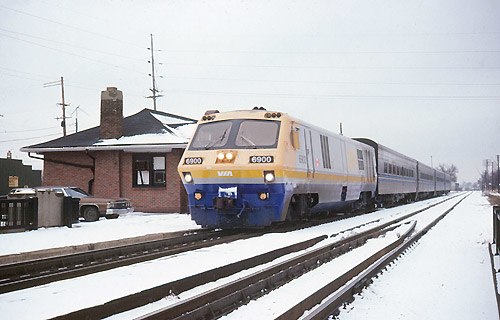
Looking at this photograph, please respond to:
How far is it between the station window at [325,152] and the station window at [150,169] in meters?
10.8

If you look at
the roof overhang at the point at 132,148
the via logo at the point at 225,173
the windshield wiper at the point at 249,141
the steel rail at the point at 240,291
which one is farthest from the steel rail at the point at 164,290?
the roof overhang at the point at 132,148

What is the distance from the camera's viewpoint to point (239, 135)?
13.2m

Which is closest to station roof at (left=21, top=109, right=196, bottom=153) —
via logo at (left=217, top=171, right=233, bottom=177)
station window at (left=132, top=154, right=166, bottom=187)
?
station window at (left=132, top=154, right=166, bottom=187)

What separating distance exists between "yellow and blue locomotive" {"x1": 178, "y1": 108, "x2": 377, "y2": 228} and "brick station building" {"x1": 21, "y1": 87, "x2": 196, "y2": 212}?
1027 centimetres

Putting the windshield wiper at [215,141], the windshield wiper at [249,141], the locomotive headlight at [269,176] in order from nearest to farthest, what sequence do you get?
the locomotive headlight at [269,176]
the windshield wiper at [249,141]
the windshield wiper at [215,141]

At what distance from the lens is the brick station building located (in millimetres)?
24594

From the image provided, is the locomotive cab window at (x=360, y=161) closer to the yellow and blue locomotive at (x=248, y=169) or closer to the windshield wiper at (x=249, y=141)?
the yellow and blue locomotive at (x=248, y=169)

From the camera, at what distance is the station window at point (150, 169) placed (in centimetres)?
2495

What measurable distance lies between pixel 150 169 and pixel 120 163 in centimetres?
152

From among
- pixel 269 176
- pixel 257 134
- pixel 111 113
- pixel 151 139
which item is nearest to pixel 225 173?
pixel 269 176

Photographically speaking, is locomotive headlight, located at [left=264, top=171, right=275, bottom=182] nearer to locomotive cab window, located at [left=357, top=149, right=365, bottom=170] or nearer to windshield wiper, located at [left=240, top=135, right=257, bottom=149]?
windshield wiper, located at [left=240, top=135, right=257, bottom=149]

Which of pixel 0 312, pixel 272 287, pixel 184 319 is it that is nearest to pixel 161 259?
pixel 272 287

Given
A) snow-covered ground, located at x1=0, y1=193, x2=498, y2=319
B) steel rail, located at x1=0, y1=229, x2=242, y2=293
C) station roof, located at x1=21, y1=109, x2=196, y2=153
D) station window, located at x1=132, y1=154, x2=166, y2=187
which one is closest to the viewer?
snow-covered ground, located at x1=0, y1=193, x2=498, y2=319

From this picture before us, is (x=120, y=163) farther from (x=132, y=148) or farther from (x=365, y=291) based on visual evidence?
(x=365, y=291)
